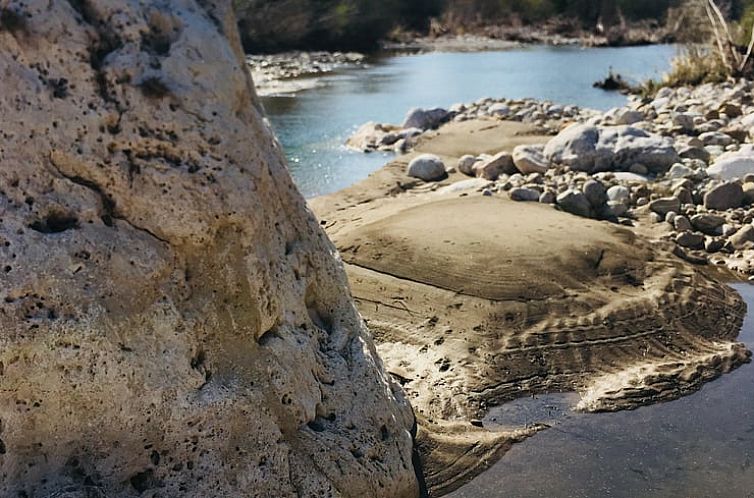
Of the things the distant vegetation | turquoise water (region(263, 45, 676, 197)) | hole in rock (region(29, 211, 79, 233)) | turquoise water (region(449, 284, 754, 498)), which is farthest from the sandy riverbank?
the distant vegetation

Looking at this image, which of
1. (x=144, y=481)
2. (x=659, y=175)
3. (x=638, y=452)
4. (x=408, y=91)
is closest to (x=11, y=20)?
(x=144, y=481)

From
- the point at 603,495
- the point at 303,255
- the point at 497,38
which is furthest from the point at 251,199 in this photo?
the point at 497,38

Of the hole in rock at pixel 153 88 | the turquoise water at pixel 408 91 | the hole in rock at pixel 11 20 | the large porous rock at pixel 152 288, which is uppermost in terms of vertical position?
the hole in rock at pixel 11 20

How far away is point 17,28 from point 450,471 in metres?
2.60

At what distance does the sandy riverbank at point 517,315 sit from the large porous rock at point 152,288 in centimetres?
95

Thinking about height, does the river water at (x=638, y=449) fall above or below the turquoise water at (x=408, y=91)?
above

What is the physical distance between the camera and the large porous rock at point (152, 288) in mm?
2768

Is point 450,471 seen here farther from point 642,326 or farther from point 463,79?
point 463,79

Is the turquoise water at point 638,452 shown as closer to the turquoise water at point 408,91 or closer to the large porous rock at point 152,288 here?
the large porous rock at point 152,288

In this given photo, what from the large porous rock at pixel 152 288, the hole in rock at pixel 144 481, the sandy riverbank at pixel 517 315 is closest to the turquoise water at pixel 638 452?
the sandy riverbank at pixel 517 315

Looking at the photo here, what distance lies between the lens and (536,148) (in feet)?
35.5

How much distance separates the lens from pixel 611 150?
1005cm

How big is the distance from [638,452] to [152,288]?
8.72ft

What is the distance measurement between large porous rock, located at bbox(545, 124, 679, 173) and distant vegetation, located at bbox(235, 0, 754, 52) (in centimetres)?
1479
